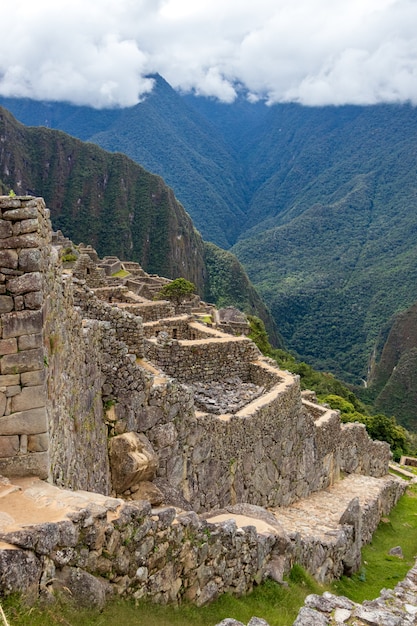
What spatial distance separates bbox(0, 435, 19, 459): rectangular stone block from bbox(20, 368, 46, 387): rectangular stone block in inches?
23.4

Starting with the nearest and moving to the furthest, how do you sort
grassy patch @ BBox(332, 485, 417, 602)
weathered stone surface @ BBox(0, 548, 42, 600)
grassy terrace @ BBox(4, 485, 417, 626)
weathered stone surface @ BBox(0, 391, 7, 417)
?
1. weathered stone surface @ BBox(0, 548, 42, 600)
2. grassy terrace @ BBox(4, 485, 417, 626)
3. weathered stone surface @ BBox(0, 391, 7, 417)
4. grassy patch @ BBox(332, 485, 417, 602)

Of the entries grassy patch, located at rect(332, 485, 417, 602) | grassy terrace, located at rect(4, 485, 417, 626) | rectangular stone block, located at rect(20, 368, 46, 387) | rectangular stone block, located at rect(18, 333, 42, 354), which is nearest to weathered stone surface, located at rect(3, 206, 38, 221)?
rectangular stone block, located at rect(18, 333, 42, 354)

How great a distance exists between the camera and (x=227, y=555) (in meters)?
7.63

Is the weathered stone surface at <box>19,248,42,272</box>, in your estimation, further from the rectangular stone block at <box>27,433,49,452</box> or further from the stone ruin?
the rectangular stone block at <box>27,433,49,452</box>

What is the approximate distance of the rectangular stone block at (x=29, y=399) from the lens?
19.4 feet

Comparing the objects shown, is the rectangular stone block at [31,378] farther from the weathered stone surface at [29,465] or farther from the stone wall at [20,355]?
the weathered stone surface at [29,465]

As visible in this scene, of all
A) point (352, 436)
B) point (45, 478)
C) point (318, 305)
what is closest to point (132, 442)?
point (45, 478)

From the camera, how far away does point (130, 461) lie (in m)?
9.37

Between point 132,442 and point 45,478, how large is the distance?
12.4 ft

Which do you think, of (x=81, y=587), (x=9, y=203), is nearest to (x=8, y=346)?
(x=9, y=203)

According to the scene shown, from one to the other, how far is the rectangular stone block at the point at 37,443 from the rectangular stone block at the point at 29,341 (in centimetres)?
97

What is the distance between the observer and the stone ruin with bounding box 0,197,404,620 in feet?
18.0

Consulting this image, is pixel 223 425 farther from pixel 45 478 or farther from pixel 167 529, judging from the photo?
pixel 45 478

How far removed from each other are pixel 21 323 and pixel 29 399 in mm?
835
